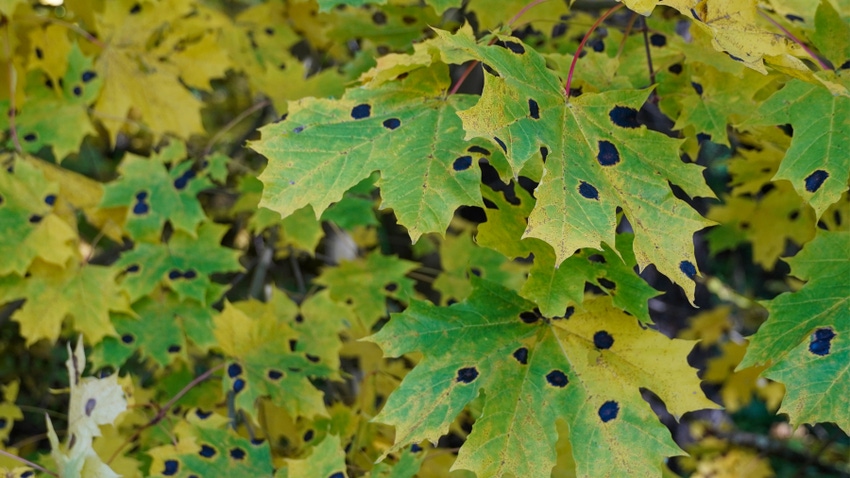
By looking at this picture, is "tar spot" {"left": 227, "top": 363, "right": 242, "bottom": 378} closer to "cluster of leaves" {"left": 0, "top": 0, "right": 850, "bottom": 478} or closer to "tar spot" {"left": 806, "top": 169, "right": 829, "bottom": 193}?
"cluster of leaves" {"left": 0, "top": 0, "right": 850, "bottom": 478}

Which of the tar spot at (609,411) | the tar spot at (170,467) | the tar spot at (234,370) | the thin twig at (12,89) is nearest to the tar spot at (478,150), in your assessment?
the tar spot at (609,411)

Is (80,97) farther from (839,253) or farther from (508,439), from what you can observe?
(839,253)

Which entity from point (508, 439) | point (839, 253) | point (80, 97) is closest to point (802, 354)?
point (839, 253)

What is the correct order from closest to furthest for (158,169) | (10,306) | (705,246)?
(158,169) < (10,306) < (705,246)

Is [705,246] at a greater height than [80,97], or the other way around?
[80,97]

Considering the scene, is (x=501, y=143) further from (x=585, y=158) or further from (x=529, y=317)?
(x=529, y=317)

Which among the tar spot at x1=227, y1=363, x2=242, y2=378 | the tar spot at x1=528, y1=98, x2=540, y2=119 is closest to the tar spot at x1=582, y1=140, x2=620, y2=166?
the tar spot at x1=528, y1=98, x2=540, y2=119

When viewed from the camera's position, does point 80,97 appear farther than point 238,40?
No
